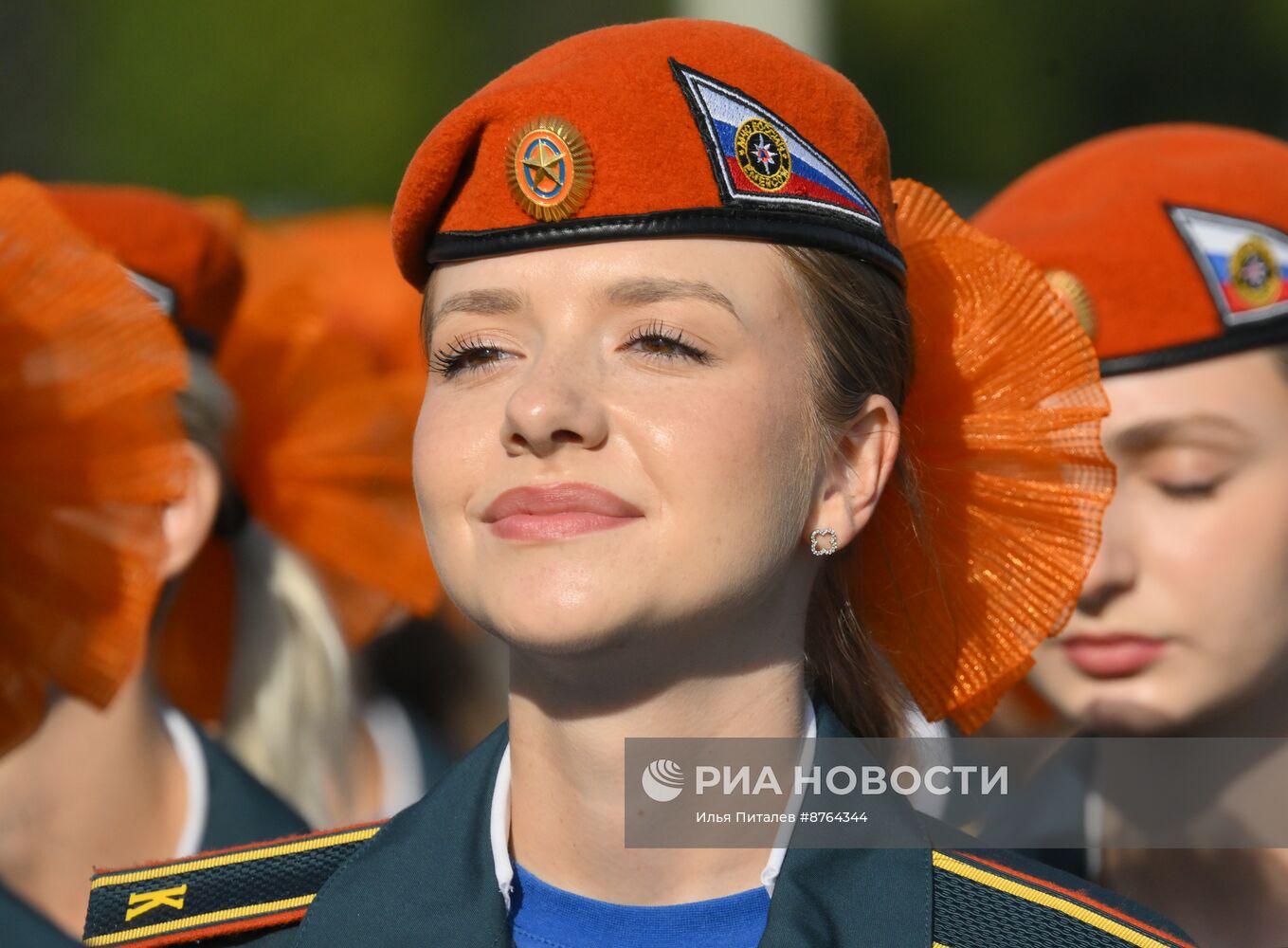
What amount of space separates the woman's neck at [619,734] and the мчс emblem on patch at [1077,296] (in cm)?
111

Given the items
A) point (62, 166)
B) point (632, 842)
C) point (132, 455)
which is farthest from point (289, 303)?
point (62, 166)

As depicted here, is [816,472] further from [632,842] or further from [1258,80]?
[1258,80]

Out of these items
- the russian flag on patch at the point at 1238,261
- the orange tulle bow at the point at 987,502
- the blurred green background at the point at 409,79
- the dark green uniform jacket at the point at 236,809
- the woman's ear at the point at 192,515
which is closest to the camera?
the orange tulle bow at the point at 987,502

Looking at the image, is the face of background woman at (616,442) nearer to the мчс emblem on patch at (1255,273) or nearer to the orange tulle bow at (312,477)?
the мчс emblem on patch at (1255,273)

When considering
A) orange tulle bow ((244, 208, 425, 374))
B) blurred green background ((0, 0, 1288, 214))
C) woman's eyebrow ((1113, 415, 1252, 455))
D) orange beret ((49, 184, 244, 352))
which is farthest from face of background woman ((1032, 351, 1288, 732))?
blurred green background ((0, 0, 1288, 214))

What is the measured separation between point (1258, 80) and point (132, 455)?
52.9 ft

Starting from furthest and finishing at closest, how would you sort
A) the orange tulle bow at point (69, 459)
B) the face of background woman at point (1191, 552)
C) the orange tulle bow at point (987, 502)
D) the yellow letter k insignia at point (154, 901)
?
the face of background woman at point (1191, 552) → the orange tulle bow at point (69, 459) → the orange tulle bow at point (987, 502) → the yellow letter k insignia at point (154, 901)

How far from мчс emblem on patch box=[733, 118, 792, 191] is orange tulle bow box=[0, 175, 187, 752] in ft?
3.98

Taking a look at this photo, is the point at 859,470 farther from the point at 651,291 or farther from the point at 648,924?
the point at 648,924

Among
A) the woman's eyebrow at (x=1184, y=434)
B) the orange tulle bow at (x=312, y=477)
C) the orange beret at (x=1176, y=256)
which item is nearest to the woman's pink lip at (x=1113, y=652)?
the woman's eyebrow at (x=1184, y=434)

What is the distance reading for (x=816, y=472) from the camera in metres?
2.30

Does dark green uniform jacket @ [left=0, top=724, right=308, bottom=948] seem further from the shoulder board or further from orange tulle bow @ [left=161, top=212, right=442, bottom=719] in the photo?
the shoulder board

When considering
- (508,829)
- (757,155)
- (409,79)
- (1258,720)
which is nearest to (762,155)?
(757,155)

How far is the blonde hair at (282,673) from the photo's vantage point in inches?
165
